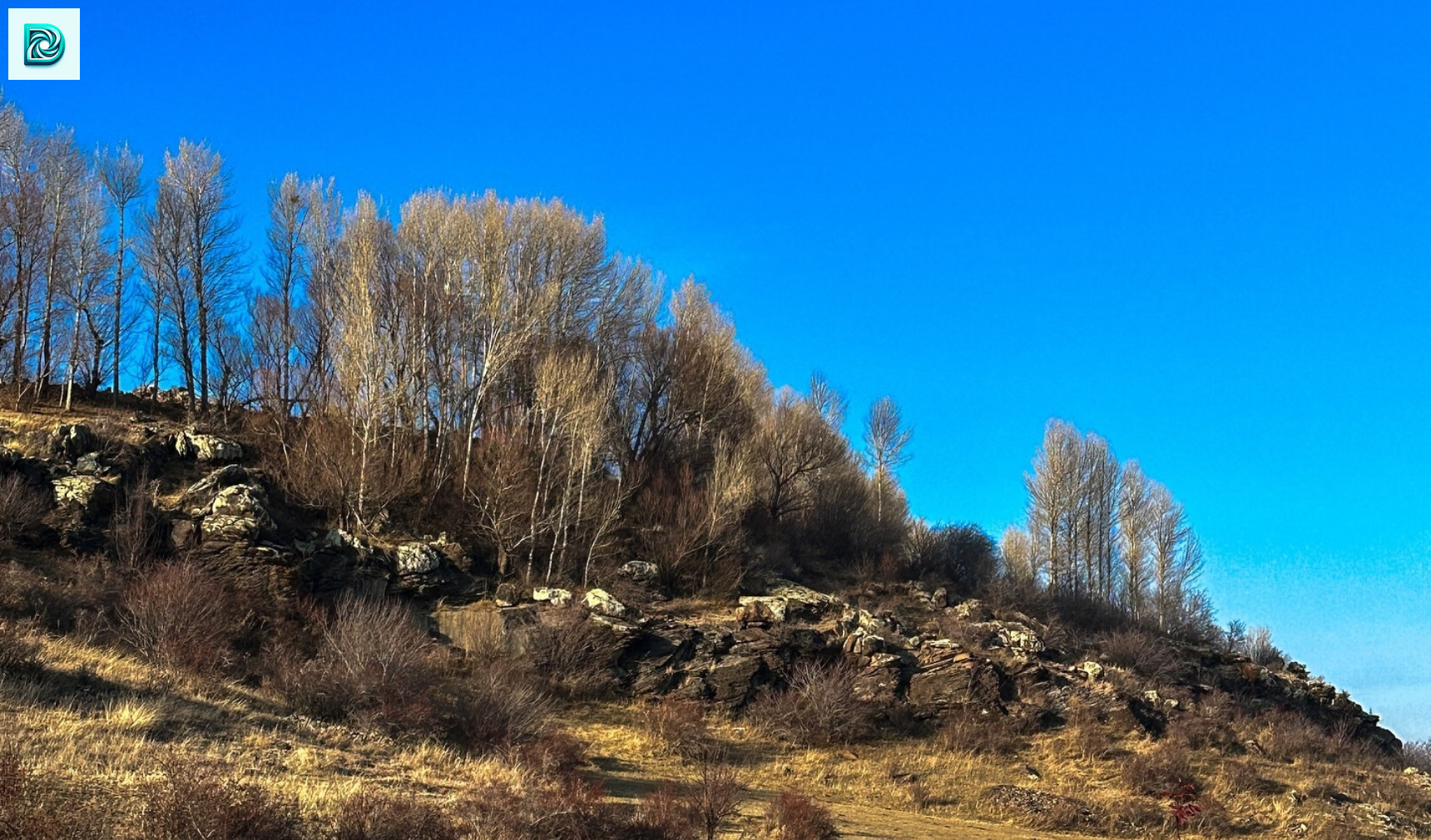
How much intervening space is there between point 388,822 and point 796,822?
20.6ft

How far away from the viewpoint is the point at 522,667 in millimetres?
22797

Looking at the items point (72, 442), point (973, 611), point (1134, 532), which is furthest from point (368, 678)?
point (1134, 532)

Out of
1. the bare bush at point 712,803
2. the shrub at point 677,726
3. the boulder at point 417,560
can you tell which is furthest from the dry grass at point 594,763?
the boulder at point 417,560

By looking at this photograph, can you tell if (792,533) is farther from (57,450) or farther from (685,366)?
(57,450)

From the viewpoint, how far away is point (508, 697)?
1817 cm

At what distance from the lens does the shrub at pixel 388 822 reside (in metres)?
9.32

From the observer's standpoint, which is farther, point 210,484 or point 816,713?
point 210,484

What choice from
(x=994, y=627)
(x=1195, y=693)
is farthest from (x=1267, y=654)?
(x=994, y=627)

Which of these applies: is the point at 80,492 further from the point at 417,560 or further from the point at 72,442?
the point at 417,560

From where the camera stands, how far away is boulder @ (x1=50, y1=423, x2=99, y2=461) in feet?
81.6

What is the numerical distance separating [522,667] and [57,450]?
13810mm

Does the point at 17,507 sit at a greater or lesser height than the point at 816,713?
greater

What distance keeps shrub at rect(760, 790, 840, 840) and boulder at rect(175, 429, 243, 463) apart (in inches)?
804

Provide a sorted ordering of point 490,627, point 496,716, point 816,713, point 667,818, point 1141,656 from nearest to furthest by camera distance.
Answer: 1. point 667,818
2. point 496,716
3. point 816,713
4. point 490,627
5. point 1141,656
